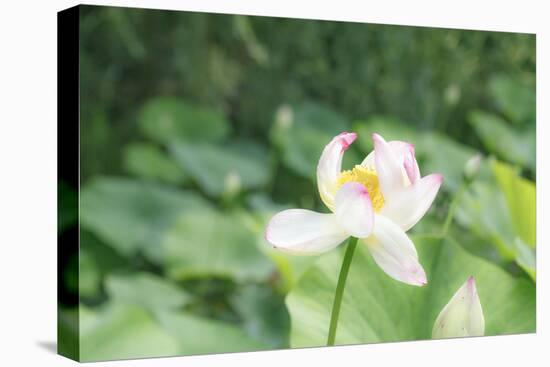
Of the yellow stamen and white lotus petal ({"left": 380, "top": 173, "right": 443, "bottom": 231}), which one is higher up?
the yellow stamen

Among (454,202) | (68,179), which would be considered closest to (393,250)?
(68,179)

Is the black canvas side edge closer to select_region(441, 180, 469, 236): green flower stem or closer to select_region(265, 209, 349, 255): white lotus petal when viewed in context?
select_region(265, 209, 349, 255): white lotus petal

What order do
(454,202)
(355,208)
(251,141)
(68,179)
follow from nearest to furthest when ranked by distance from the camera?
(355,208), (68,179), (454,202), (251,141)

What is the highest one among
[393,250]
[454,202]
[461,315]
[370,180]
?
[454,202]

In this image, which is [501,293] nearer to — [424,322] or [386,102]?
[424,322]

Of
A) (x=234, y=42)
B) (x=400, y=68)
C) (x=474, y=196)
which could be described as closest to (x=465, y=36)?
(x=400, y=68)

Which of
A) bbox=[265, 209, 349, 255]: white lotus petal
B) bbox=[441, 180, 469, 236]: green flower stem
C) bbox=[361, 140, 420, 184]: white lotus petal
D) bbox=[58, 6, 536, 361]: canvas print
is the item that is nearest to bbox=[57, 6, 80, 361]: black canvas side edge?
bbox=[58, 6, 536, 361]: canvas print

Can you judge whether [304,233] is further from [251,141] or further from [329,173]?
[251,141]
